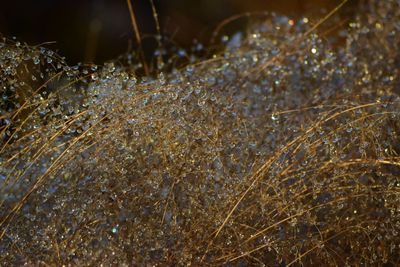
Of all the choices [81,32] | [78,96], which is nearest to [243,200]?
[78,96]

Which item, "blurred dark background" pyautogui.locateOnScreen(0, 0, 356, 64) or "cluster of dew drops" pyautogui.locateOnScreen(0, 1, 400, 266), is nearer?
"cluster of dew drops" pyautogui.locateOnScreen(0, 1, 400, 266)

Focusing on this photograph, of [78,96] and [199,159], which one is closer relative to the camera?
[199,159]

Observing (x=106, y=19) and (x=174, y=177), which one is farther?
(x=106, y=19)

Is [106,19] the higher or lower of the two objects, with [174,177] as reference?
lower

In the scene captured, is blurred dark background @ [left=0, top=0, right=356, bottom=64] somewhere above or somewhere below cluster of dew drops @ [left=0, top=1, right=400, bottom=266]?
below

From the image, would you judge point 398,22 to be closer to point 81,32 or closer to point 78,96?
point 78,96
